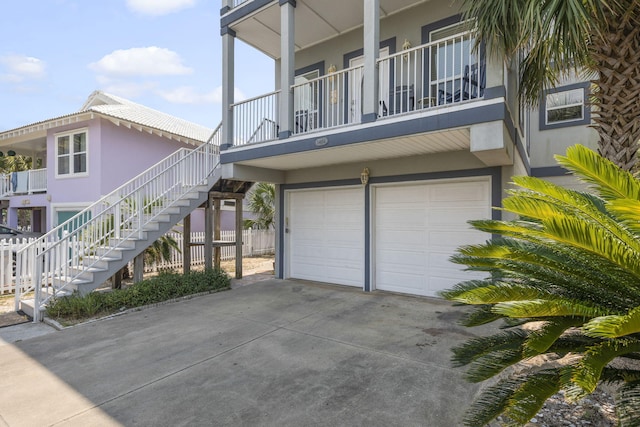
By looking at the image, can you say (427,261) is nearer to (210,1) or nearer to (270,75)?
(270,75)

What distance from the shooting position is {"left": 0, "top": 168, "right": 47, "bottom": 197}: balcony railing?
14.5 meters

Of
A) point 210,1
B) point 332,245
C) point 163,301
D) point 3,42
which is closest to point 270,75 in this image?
point 210,1

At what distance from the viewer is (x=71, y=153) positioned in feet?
42.5

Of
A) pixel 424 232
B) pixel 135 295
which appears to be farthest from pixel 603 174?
pixel 135 295

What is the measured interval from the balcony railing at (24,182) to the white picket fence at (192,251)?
5.03 metres

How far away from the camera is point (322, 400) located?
331 cm

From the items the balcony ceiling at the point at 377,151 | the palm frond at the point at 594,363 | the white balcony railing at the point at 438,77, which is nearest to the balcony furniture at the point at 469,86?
the white balcony railing at the point at 438,77

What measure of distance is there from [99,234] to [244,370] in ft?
17.3

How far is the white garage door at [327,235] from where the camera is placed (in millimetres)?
8367

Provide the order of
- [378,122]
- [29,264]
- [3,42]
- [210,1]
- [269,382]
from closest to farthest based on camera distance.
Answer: [269,382] → [378,122] → [29,264] → [210,1] → [3,42]

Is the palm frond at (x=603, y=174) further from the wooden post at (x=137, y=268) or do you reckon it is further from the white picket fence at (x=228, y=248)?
the white picket fence at (x=228, y=248)

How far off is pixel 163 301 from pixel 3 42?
1249 centimetres

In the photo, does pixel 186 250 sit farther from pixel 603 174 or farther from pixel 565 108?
pixel 565 108

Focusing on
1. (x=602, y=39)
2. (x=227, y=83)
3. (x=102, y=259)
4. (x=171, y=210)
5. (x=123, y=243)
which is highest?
(x=227, y=83)
